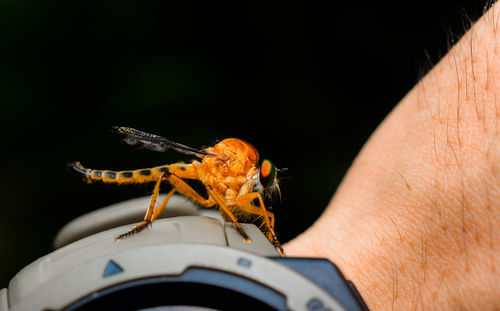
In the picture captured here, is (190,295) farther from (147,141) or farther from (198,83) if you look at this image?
(198,83)

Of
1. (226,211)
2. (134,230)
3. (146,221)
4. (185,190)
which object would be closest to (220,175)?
(185,190)

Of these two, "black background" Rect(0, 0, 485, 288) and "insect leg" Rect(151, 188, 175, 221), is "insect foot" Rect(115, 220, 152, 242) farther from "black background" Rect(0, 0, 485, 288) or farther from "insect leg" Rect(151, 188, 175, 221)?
"black background" Rect(0, 0, 485, 288)

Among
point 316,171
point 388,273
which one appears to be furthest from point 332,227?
point 316,171

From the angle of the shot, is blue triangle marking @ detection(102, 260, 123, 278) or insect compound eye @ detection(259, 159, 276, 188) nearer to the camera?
blue triangle marking @ detection(102, 260, 123, 278)

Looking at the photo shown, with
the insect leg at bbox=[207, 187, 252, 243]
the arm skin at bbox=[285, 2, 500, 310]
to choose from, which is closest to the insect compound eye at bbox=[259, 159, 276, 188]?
the insect leg at bbox=[207, 187, 252, 243]

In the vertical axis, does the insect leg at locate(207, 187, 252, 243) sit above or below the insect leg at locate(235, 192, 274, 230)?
above

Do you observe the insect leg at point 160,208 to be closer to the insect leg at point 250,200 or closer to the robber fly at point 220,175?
the robber fly at point 220,175
